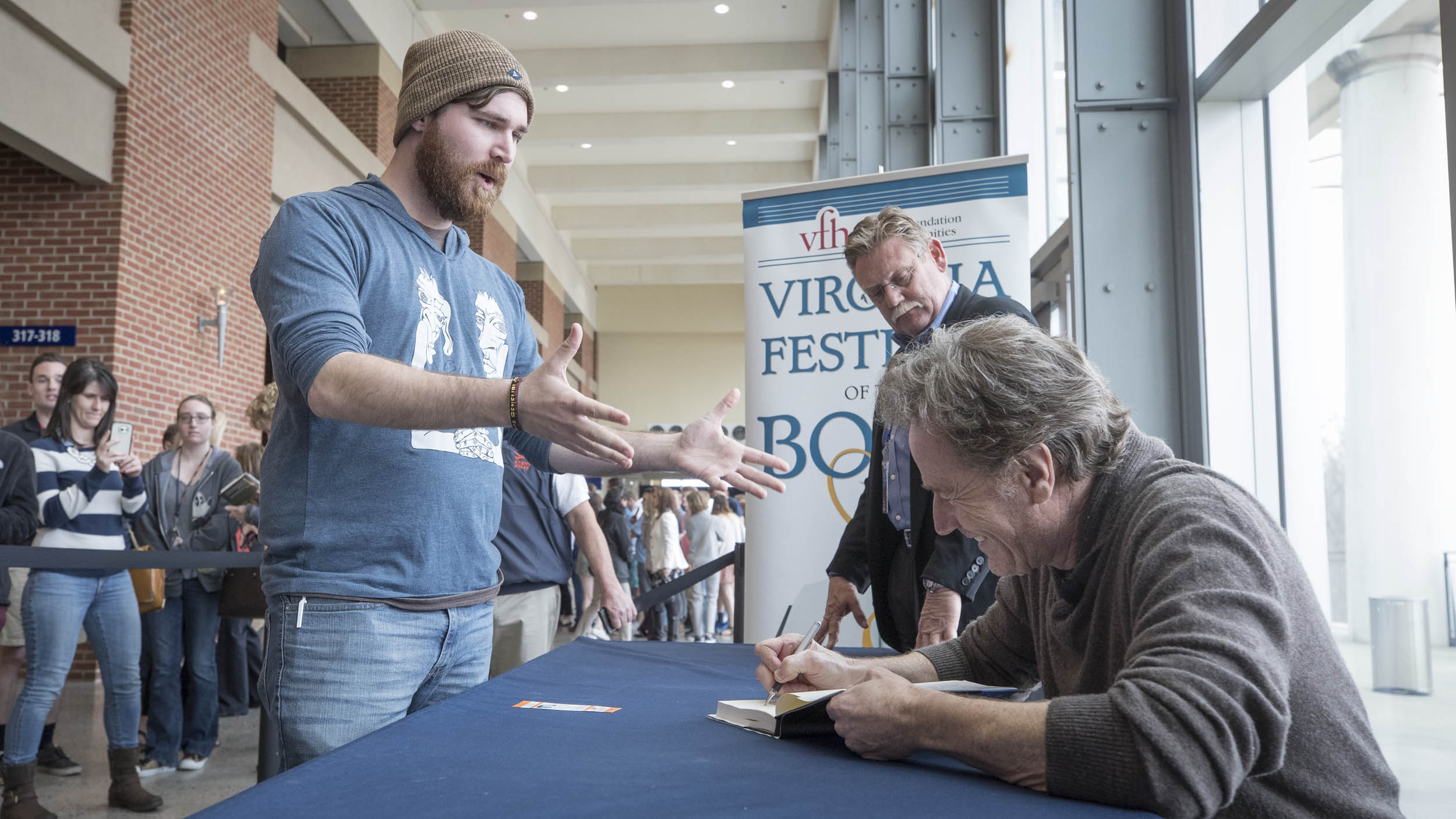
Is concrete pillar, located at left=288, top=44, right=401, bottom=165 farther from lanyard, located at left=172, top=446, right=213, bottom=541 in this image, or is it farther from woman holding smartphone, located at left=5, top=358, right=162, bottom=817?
woman holding smartphone, located at left=5, top=358, right=162, bottom=817

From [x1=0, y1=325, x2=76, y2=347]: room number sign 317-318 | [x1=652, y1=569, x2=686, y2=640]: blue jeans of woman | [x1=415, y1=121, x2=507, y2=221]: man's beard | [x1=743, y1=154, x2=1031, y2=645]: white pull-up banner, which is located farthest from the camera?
[x1=652, y1=569, x2=686, y2=640]: blue jeans of woman

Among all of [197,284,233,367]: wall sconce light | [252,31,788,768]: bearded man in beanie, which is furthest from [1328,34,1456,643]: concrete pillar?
[197,284,233,367]: wall sconce light

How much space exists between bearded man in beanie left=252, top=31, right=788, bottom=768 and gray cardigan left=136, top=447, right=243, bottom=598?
3.02m

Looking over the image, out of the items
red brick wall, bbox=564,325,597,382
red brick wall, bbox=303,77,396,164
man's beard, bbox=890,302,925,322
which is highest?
red brick wall, bbox=303,77,396,164

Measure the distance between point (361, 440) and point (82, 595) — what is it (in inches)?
99.4

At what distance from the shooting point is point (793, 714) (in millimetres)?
1210

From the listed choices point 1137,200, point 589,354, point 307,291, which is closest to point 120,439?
point 307,291

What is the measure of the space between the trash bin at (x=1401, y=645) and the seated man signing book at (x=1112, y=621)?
121 cm

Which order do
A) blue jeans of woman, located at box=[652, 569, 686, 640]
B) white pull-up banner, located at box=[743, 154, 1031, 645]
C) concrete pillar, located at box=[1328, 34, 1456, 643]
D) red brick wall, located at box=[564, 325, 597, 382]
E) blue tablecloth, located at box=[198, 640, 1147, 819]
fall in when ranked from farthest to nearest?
red brick wall, located at box=[564, 325, 597, 382] → blue jeans of woman, located at box=[652, 569, 686, 640] → white pull-up banner, located at box=[743, 154, 1031, 645] → concrete pillar, located at box=[1328, 34, 1456, 643] → blue tablecloth, located at box=[198, 640, 1147, 819]

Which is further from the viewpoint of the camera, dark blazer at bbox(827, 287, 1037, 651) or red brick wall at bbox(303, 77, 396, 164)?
red brick wall at bbox(303, 77, 396, 164)

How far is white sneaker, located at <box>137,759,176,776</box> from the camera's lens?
3.90 metres

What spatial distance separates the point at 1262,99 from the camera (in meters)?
2.74

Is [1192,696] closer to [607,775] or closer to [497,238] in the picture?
[607,775]

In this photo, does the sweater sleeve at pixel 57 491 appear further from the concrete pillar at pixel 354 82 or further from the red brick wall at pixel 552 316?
the red brick wall at pixel 552 316
